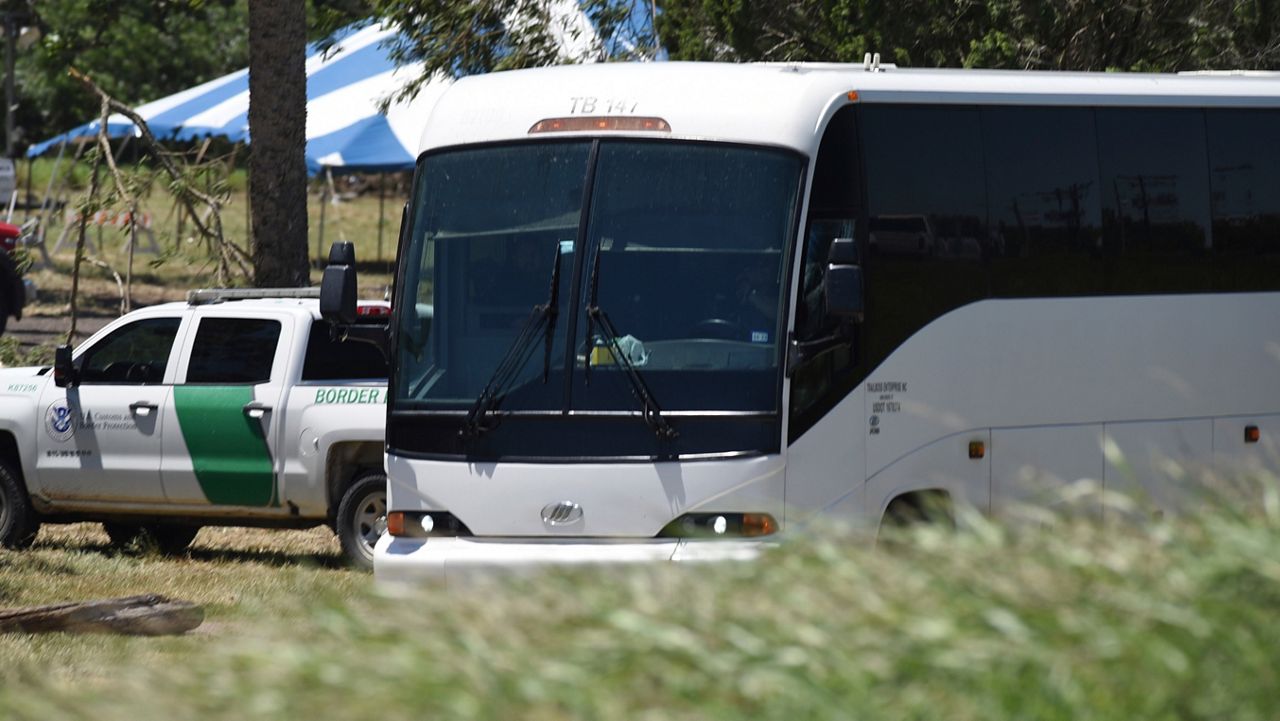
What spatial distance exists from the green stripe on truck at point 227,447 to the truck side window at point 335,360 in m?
0.45

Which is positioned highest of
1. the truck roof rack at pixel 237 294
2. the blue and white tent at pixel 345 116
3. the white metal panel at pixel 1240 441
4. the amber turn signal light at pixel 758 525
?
the blue and white tent at pixel 345 116

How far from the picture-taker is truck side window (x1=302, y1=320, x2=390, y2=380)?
40.0 feet

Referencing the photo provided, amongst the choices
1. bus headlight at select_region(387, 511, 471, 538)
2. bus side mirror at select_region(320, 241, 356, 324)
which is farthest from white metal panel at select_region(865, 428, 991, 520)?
bus side mirror at select_region(320, 241, 356, 324)

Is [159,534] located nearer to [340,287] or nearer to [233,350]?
[233,350]

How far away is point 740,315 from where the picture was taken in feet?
28.6

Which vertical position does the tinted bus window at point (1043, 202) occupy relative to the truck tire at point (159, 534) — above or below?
above

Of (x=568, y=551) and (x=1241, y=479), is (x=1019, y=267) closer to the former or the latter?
(x=568, y=551)

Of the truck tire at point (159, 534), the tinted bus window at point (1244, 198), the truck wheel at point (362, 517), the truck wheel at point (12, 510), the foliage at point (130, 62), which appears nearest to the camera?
the tinted bus window at point (1244, 198)

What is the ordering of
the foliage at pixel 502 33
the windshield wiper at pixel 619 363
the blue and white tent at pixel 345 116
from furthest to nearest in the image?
the blue and white tent at pixel 345 116 → the foliage at pixel 502 33 → the windshield wiper at pixel 619 363

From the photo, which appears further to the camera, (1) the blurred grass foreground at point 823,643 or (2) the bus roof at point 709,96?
(2) the bus roof at point 709,96

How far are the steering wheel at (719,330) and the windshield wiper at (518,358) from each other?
2.28 feet

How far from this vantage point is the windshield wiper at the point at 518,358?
8.73 meters

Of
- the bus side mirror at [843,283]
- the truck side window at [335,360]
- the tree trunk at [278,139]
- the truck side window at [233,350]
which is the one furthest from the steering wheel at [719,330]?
the tree trunk at [278,139]

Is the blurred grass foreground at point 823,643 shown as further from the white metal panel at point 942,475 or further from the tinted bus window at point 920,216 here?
the tinted bus window at point 920,216
